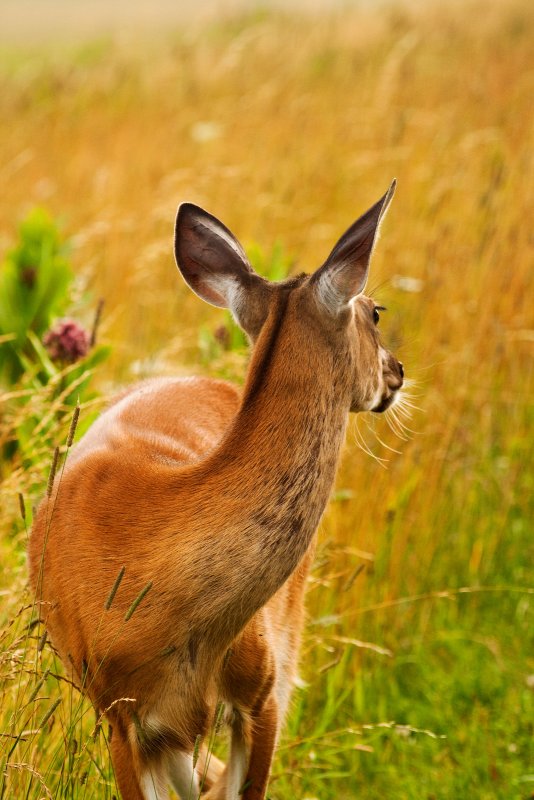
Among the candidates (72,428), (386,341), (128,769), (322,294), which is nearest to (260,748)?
(128,769)

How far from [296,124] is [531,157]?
284 cm

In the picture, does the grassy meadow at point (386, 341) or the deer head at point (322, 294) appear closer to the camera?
the deer head at point (322, 294)

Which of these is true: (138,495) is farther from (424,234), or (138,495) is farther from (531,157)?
(531,157)

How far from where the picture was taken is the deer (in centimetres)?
241

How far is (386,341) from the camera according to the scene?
4.21 metres

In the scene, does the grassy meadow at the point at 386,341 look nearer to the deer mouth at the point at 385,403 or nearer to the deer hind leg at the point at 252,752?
the deer mouth at the point at 385,403

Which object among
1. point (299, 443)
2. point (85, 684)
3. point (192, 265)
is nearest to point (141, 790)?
point (85, 684)

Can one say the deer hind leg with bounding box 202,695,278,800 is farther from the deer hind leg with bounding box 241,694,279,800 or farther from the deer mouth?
the deer mouth

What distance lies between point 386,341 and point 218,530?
6.34 feet

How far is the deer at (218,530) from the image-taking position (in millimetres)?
2410

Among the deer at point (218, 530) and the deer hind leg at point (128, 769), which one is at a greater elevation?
the deer at point (218, 530)

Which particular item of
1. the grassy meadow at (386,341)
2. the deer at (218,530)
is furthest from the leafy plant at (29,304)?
the deer at (218,530)

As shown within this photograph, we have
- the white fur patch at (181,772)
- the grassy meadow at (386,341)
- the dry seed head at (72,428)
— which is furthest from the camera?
the grassy meadow at (386,341)

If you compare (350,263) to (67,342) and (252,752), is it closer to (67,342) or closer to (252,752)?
(252,752)
